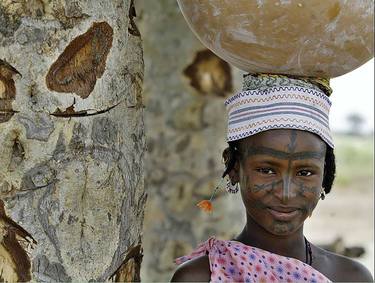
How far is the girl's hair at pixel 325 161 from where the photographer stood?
7.78 feet

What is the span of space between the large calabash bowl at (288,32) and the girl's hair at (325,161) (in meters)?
0.24

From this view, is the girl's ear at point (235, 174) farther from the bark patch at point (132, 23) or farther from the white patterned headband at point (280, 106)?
the bark patch at point (132, 23)

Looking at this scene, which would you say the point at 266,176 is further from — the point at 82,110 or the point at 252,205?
the point at 82,110

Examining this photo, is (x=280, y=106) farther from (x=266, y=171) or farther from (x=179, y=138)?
(x=179, y=138)

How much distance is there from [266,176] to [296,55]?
1.05 ft

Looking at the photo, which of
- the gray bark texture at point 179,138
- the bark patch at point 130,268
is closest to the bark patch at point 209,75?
the gray bark texture at point 179,138

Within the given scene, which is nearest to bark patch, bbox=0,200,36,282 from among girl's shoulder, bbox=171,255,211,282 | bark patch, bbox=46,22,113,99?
bark patch, bbox=46,22,113,99

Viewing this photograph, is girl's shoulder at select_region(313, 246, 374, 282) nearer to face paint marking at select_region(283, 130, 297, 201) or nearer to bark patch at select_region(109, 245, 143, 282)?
face paint marking at select_region(283, 130, 297, 201)

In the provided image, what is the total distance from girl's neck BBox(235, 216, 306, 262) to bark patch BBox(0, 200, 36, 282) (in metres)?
0.70

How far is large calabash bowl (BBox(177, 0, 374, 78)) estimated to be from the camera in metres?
2.07

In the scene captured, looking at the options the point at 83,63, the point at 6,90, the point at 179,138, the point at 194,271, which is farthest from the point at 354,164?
the point at 6,90

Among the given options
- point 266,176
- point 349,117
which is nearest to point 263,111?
point 266,176

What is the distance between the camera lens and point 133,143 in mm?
2166

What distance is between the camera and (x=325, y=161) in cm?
241
